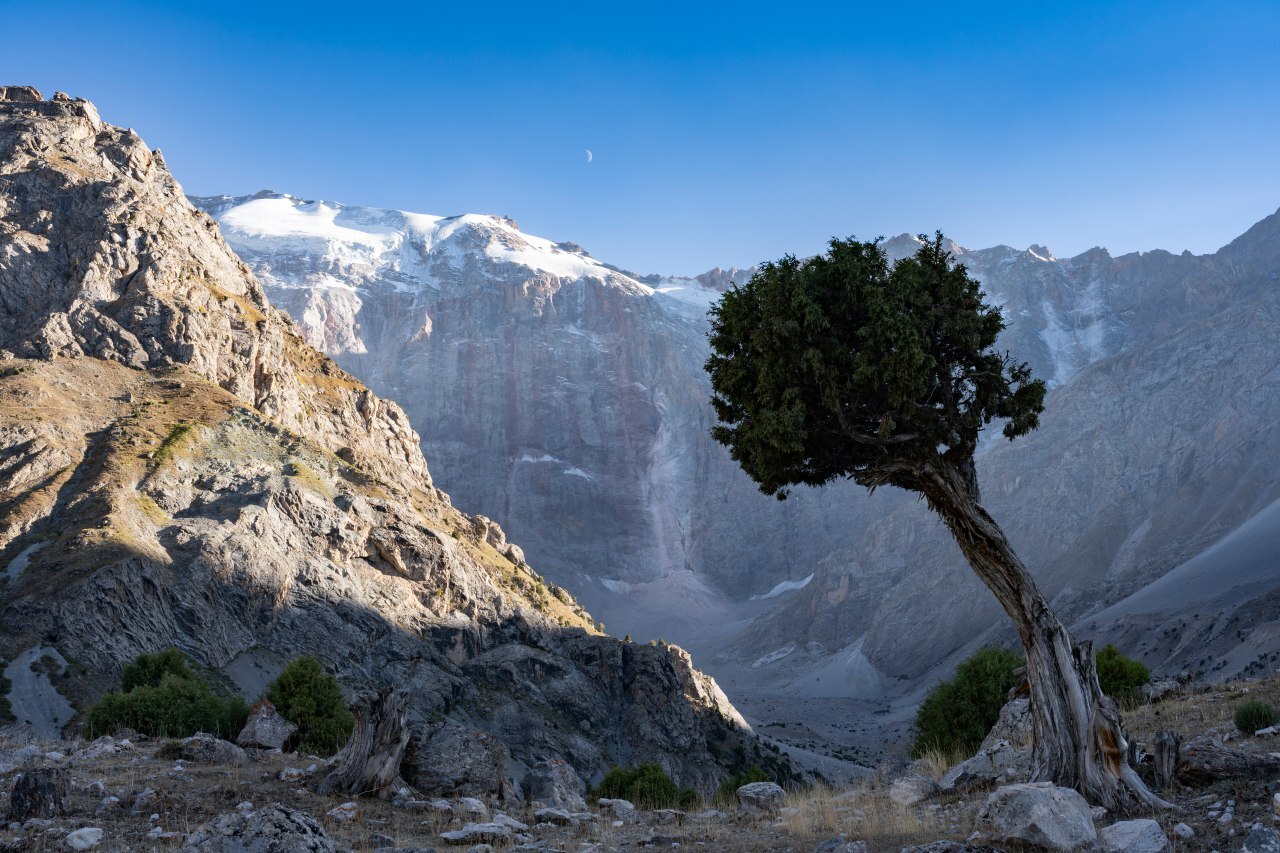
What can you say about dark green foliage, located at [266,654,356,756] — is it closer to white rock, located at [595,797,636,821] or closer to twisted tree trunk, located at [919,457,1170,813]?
white rock, located at [595,797,636,821]

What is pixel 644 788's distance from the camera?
41281mm

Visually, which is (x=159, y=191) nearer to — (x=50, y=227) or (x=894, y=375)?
(x=50, y=227)

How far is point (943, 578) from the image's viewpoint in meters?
195

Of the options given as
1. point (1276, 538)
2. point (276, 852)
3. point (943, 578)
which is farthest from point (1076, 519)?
point (276, 852)

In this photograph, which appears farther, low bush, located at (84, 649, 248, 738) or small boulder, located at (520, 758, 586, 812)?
low bush, located at (84, 649, 248, 738)

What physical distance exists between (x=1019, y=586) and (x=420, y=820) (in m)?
11.9

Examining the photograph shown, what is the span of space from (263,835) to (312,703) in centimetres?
3397

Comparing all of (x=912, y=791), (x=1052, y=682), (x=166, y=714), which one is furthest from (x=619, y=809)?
(x=166, y=714)

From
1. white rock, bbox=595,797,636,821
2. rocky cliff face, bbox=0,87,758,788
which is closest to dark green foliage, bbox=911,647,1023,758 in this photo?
white rock, bbox=595,797,636,821

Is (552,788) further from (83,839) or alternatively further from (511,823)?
(83,839)

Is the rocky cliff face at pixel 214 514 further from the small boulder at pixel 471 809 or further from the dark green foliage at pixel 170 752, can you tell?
the small boulder at pixel 471 809

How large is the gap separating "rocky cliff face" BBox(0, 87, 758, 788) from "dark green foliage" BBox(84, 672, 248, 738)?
25883 mm

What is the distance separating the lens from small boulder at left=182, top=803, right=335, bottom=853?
416 inches

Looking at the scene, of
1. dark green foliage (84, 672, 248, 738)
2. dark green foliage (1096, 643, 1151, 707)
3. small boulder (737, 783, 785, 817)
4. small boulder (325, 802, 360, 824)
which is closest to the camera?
small boulder (325, 802, 360, 824)
